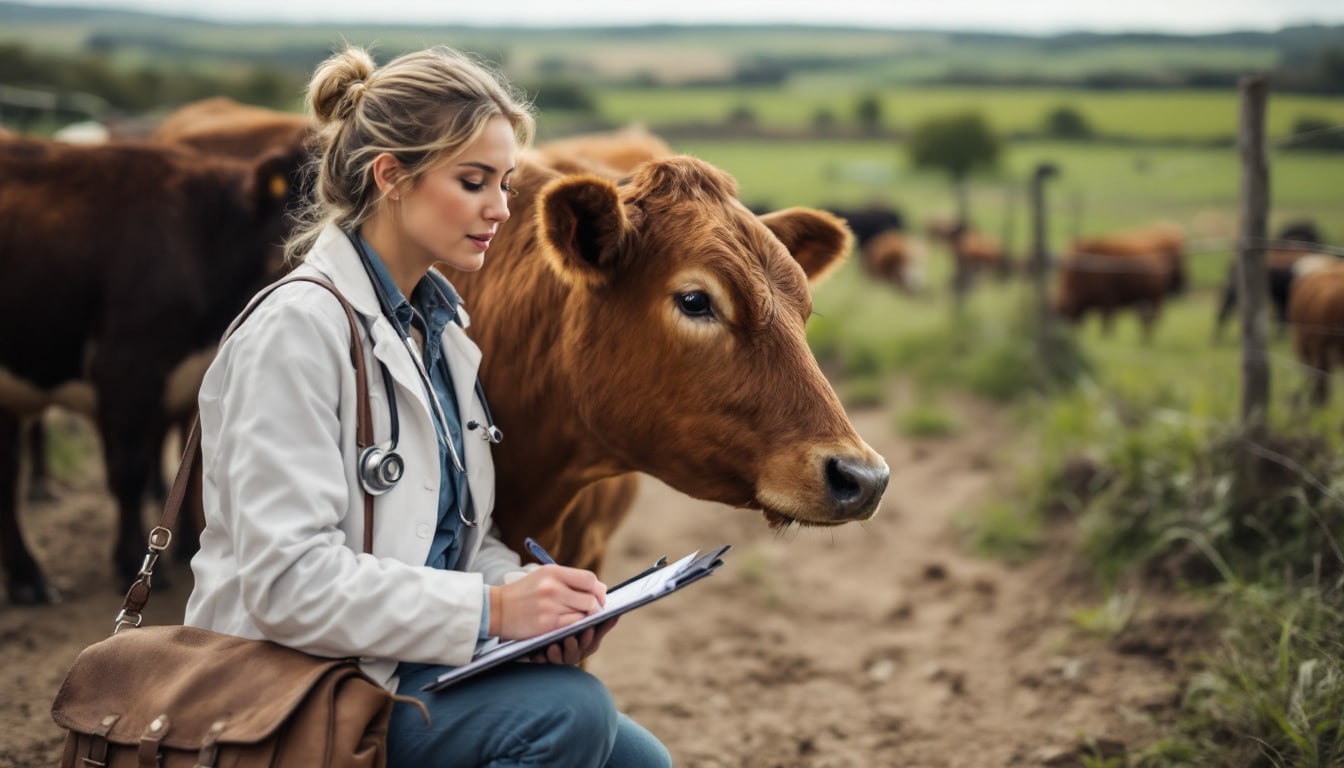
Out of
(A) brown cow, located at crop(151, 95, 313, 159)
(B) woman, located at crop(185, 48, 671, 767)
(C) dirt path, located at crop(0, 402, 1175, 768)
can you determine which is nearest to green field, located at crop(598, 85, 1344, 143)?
(C) dirt path, located at crop(0, 402, 1175, 768)

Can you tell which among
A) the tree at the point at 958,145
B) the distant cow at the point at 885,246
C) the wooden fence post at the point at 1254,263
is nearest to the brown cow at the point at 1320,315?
the wooden fence post at the point at 1254,263

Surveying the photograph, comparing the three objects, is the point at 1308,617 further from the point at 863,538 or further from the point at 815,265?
the point at 863,538

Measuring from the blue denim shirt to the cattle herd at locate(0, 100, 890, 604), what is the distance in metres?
0.33

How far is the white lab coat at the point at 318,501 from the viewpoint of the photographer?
6.23ft

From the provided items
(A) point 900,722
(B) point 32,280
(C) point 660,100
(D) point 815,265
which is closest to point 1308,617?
(A) point 900,722

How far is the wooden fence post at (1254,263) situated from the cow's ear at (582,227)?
343cm

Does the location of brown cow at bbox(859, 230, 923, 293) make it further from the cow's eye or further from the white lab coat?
the white lab coat

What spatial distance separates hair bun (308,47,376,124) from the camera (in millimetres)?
2297

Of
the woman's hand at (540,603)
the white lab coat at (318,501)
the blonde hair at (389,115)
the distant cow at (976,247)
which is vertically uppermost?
the blonde hair at (389,115)

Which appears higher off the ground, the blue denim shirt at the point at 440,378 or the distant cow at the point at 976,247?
the blue denim shirt at the point at 440,378

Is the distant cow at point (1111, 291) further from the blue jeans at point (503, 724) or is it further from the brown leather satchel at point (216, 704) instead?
the brown leather satchel at point (216, 704)

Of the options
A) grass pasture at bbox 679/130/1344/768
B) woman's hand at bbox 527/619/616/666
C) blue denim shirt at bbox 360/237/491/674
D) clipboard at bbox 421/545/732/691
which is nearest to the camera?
clipboard at bbox 421/545/732/691

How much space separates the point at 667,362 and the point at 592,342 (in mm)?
229

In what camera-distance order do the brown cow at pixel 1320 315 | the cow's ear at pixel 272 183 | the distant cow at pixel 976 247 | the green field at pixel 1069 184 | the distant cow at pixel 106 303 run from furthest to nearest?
1. the distant cow at pixel 976 247
2. the green field at pixel 1069 184
3. the brown cow at pixel 1320 315
4. the cow's ear at pixel 272 183
5. the distant cow at pixel 106 303
